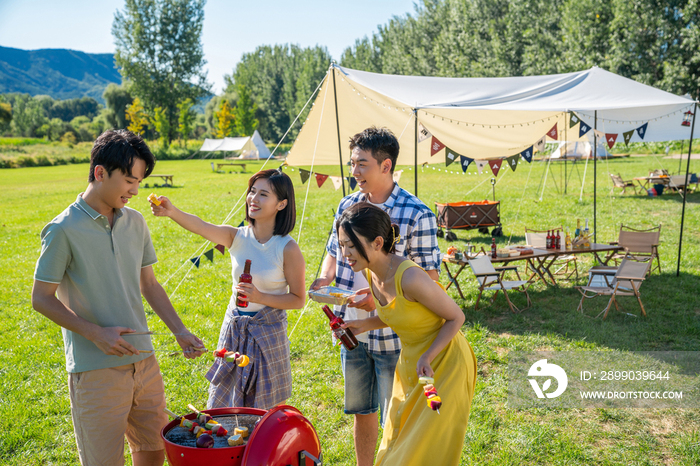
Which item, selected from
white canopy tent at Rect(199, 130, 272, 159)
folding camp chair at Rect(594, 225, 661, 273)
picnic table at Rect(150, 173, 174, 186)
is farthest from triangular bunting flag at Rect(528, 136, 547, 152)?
white canopy tent at Rect(199, 130, 272, 159)

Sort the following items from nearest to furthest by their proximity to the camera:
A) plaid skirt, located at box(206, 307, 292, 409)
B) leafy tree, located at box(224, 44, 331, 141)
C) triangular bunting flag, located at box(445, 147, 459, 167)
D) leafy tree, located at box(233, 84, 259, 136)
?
1. plaid skirt, located at box(206, 307, 292, 409)
2. triangular bunting flag, located at box(445, 147, 459, 167)
3. leafy tree, located at box(233, 84, 259, 136)
4. leafy tree, located at box(224, 44, 331, 141)

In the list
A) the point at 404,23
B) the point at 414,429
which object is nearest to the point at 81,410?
the point at 414,429

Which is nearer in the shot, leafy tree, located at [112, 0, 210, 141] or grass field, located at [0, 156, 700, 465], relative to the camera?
grass field, located at [0, 156, 700, 465]

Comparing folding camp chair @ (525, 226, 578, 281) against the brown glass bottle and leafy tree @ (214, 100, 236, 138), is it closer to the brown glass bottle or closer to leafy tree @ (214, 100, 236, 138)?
the brown glass bottle

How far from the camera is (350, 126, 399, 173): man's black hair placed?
2.82m

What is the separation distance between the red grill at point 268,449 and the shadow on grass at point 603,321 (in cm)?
435

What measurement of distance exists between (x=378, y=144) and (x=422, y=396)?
140cm

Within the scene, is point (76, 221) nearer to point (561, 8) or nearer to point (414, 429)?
point (414, 429)

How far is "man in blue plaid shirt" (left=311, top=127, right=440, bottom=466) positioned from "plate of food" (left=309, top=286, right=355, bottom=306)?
7cm

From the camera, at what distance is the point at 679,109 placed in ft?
27.8

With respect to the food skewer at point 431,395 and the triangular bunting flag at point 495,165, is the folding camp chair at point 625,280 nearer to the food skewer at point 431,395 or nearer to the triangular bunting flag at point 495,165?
the triangular bunting flag at point 495,165

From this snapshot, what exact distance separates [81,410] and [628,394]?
4623 mm

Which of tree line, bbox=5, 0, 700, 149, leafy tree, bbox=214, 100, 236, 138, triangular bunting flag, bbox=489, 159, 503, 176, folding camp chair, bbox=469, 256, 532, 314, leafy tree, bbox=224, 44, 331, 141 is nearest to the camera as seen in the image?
folding camp chair, bbox=469, 256, 532, 314

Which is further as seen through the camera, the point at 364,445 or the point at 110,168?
the point at 364,445
